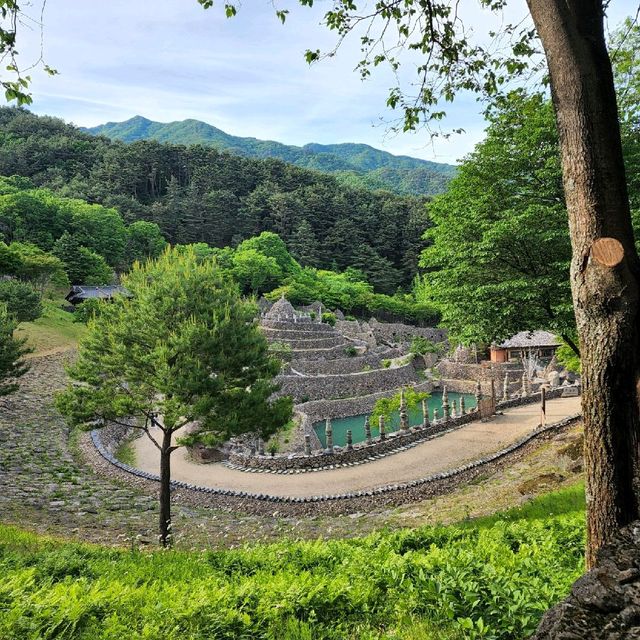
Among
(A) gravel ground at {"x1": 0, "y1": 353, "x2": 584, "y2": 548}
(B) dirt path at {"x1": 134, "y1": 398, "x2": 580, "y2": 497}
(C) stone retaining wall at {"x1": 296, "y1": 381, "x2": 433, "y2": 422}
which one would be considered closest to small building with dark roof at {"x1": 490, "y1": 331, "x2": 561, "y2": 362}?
(C) stone retaining wall at {"x1": 296, "y1": 381, "x2": 433, "y2": 422}

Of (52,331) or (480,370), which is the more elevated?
(52,331)

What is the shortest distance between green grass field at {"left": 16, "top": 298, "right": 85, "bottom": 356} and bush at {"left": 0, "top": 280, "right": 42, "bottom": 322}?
3.17 ft

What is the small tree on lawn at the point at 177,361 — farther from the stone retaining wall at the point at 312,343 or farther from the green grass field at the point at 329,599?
the stone retaining wall at the point at 312,343

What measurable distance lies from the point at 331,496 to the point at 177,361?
609 cm

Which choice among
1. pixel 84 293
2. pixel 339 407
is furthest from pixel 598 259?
pixel 84 293

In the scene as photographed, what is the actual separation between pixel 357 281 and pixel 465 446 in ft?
162

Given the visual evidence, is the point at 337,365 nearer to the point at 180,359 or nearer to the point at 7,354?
the point at 7,354

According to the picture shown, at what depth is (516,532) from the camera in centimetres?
558

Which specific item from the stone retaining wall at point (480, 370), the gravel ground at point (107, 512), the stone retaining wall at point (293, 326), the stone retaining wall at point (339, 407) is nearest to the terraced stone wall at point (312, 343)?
the stone retaining wall at point (293, 326)

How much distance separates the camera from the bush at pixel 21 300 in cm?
2769

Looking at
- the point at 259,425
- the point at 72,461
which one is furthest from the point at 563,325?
the point at 72,461

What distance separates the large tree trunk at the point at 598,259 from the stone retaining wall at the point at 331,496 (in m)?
10.5

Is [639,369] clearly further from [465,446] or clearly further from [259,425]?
[465,446]

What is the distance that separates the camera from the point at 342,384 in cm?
2864
